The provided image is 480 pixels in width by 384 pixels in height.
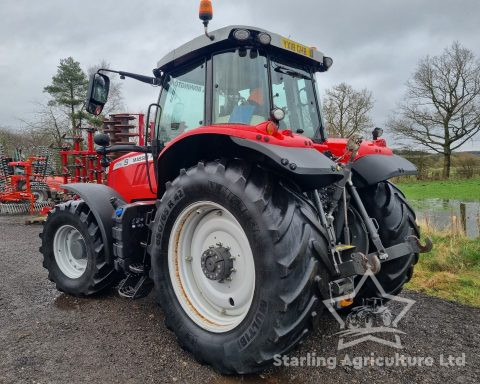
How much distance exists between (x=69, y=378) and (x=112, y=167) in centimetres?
257

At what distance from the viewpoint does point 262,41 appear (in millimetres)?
2695

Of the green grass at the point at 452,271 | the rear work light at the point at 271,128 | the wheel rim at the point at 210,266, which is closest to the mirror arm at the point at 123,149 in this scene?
the wheel rim at the point at 210,266

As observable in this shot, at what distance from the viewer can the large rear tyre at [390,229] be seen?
3076 millimetres

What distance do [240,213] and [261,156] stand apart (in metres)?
0.39

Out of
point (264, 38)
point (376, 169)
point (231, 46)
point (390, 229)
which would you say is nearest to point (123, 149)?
point (231, 46)

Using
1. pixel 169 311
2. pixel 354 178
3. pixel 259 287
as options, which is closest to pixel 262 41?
pixel 354 178

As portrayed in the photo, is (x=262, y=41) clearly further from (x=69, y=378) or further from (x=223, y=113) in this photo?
(x=69, y=378)

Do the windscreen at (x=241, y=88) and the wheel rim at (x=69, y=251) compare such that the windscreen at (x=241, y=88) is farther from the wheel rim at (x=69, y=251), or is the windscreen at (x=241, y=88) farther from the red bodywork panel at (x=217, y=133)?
the wheel rim at (x=69, y=251)

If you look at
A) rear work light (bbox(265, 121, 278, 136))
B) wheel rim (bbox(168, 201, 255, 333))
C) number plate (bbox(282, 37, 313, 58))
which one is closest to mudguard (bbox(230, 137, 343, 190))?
rear work light (bbox(265, 121, 278, 136))

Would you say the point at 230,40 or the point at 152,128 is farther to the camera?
the point at 152,128

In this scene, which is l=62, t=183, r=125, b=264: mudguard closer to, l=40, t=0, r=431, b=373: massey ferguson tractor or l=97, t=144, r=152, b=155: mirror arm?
l=40, t=0, r=431, b=373: massey ferguson tractor

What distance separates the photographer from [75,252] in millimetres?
4051

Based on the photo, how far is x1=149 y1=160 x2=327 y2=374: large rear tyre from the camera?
2.13m
